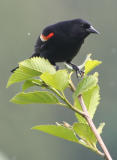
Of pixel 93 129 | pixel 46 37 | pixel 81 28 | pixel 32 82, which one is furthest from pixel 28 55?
pixel 93 129

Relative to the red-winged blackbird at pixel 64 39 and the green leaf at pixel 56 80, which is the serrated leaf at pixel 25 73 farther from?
the red-winged blackbird at pixel 64 39

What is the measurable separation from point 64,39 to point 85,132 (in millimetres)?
2067

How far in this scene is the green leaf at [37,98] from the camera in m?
1.31

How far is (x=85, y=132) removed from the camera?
128cm

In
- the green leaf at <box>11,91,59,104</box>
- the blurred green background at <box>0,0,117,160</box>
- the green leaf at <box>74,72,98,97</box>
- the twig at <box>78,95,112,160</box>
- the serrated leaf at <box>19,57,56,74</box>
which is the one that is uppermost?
the blurred green background at <box>0,0,117,160</box>

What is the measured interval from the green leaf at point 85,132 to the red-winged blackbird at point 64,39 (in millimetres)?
1799

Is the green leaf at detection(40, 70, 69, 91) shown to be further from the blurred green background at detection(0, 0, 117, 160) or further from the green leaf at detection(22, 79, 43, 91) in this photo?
the blurred green background at detection(0, 0, 117, 160)

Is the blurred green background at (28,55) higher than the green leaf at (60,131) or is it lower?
higher

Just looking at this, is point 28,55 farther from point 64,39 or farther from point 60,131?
point 60,131

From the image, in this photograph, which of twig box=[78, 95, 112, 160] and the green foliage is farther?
the green foliage

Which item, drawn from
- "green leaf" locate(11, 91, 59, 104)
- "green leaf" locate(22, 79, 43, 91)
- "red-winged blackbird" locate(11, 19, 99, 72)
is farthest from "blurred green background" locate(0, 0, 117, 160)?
"green leaf" locate(11, 91, 59, 104)

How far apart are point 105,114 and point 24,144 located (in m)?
3.68

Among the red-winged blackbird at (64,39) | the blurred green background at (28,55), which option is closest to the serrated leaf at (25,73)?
the red-winged blackbird at (64,39)

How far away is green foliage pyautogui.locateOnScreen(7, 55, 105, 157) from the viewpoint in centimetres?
127
